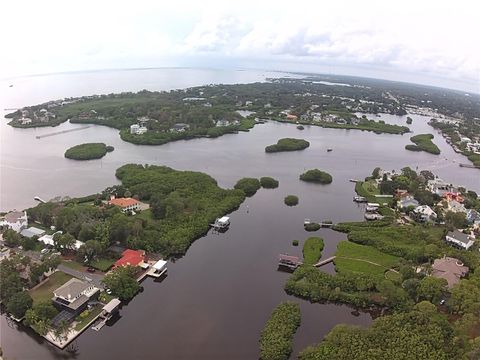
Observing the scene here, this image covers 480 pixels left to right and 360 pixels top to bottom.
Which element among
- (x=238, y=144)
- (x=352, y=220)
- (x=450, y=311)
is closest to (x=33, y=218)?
(x=352, y=220)

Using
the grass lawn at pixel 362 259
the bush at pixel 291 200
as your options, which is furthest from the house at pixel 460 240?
the bush at pixel 291 200

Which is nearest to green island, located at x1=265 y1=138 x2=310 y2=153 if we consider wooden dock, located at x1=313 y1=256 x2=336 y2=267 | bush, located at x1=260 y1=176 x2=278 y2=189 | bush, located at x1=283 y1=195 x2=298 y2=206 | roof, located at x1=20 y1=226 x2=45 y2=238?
bush, located at x1=260 y1=176 x2=278 y2=189

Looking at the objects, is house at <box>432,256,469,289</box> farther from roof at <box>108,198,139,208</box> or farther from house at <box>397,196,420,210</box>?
roof at <box>108,198,139,208</box>

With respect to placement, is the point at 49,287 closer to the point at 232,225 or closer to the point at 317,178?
the point at 232,225

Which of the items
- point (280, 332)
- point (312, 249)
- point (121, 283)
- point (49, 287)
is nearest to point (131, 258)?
point (121, 283)

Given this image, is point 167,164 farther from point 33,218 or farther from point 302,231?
point 302,231

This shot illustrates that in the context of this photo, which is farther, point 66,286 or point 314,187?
point 314,187
